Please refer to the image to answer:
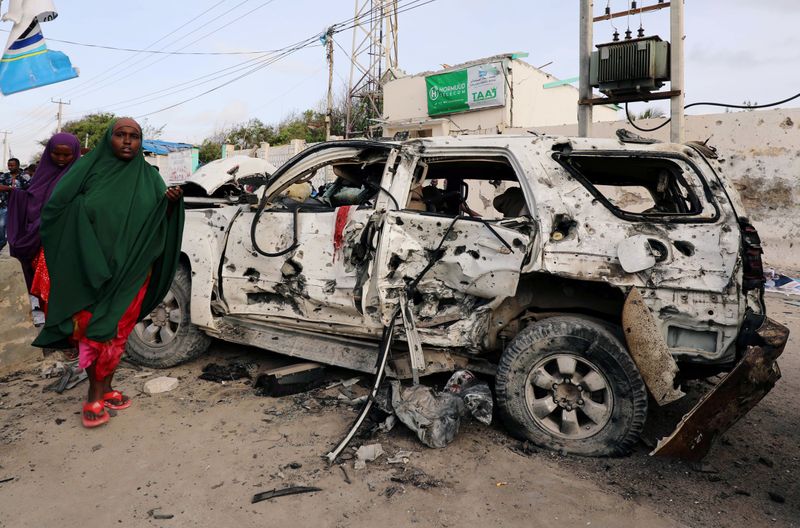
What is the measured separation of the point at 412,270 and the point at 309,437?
3.84ft

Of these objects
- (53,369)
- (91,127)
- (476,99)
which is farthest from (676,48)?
(91,127)

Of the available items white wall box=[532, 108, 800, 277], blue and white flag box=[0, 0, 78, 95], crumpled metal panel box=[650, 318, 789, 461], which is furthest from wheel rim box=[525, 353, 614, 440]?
white wall box=[532, 108, 800, 277]

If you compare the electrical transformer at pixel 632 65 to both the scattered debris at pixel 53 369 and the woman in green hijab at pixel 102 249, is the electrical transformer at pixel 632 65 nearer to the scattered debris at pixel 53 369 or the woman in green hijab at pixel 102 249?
the woman in green hijab at pixel 102 249

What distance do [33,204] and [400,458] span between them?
143 inches

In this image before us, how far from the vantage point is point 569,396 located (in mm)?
2941

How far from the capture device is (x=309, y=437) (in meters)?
3.10

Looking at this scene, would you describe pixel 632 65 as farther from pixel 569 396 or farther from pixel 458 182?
pixel 569 396

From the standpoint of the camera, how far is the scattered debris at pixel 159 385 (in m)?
3.80

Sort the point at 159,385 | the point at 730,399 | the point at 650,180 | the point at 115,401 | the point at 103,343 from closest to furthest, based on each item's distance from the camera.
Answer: the point at 730,399 < the point at 103,343 < the point at 115,401 < the point at 650,180 < the point at 159,385

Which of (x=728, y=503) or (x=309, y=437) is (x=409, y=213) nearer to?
(x=309, y=437)

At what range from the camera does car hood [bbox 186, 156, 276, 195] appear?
16.4 ft

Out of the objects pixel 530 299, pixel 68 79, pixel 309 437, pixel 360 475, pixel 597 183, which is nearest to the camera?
pixel 360 475

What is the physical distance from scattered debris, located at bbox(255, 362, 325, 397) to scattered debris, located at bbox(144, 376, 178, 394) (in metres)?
0.63

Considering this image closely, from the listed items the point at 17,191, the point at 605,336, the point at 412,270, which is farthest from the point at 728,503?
the point at 17,191
